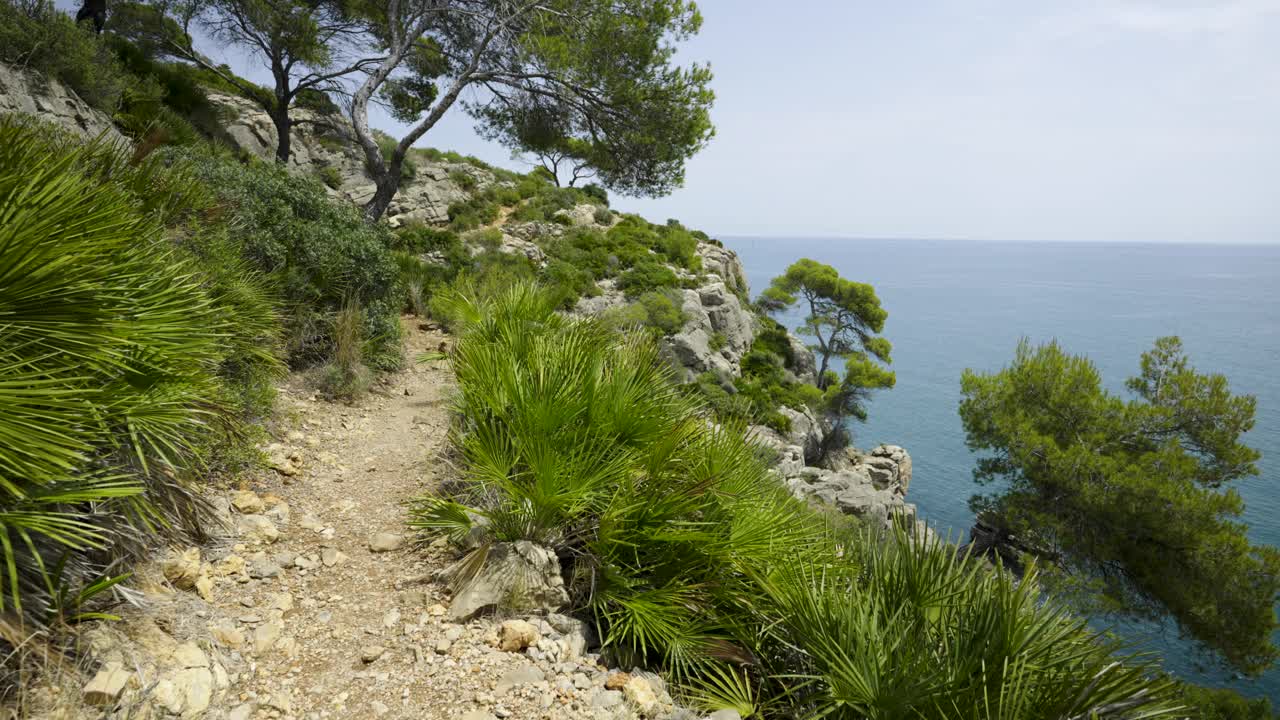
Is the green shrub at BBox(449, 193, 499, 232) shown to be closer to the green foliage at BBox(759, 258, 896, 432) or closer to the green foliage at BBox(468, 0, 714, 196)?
the green foliage at BBox(468, 0, 714, 196)

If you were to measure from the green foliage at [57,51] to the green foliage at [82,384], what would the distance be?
35.7ft

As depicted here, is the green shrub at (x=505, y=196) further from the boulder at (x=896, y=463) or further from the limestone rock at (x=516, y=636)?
the limestone rock at (x=516, y=636)

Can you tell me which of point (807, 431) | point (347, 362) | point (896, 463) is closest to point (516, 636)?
point (347, 362)

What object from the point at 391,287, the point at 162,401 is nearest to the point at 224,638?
the point at 162,401

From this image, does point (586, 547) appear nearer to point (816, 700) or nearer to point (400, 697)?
point (400, 697)

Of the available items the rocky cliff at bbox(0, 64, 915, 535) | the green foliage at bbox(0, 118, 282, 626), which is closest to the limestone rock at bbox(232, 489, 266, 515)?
the green foliage at bbox(0, 118, 282, 626)

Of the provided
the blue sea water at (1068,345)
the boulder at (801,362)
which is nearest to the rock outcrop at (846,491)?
the blue sea water at (1068,345)

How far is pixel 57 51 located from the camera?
1120 centimetres

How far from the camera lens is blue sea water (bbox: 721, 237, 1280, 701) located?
3467 centimetres

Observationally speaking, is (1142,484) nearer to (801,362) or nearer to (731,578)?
(801,362)

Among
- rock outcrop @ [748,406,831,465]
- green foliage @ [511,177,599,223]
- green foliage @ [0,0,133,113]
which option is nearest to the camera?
green foliage @ [0,0,133,113]

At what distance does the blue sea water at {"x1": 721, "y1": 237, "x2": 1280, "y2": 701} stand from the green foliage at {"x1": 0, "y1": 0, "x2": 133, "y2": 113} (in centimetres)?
1651

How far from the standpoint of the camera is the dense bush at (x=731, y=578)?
107 inches

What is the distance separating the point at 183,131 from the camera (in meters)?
12.2
